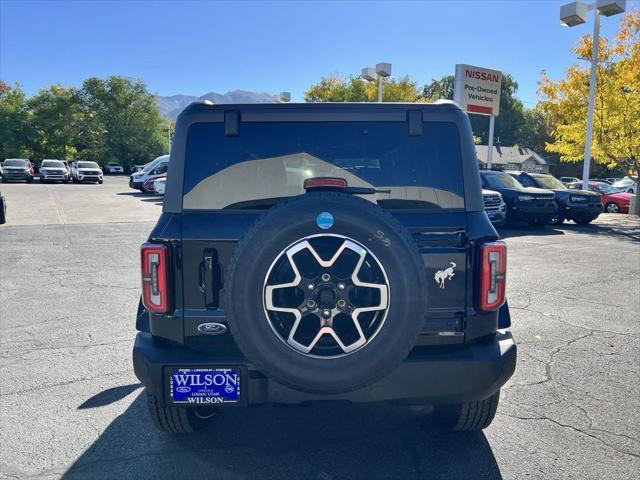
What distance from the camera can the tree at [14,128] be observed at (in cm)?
5691

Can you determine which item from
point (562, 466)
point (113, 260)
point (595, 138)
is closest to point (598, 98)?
point (595, 138)

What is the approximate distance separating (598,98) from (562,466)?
21254mm

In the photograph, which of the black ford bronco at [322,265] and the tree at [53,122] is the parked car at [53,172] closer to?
the tree at [53,122]

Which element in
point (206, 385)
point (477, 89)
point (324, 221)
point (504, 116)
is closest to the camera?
point (324, 221)

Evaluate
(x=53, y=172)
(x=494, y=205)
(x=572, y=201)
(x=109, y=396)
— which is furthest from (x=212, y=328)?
(x=53, y=172)

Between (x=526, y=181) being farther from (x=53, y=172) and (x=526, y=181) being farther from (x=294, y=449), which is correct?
(x=53, y=172)

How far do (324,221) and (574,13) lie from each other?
1862 cm

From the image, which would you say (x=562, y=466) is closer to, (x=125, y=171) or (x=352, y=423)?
(x=352, y=423)

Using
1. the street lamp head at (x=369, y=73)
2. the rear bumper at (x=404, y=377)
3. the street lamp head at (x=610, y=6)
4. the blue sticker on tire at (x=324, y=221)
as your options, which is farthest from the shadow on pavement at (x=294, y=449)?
the street lamp head at (x=369, y=73)

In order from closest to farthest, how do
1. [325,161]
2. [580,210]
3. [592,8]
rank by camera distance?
1. [325,161]
2. [580,210]
3. [592,8]

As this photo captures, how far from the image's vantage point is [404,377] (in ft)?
8.36

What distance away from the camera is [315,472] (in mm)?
2846

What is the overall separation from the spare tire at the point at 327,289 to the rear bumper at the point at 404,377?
15 cm

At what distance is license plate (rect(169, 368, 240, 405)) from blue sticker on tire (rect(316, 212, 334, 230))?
0.83 meters
